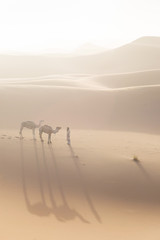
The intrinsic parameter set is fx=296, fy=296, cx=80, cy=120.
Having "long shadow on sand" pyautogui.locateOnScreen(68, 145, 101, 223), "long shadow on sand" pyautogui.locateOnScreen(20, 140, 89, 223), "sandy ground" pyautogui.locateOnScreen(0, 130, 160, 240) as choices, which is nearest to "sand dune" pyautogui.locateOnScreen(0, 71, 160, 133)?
"sandy ground" pyautogui.locateOnScreen(0, 130, 160, 240)

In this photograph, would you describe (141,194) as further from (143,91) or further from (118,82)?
(118,82)

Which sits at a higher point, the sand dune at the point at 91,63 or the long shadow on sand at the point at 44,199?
the sand dune at the point at 91,63

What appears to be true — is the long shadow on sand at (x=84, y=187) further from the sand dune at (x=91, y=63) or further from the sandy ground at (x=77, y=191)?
the sand dune at (x=91, y=63)

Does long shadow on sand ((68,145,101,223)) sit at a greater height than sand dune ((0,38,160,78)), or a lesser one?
lesser

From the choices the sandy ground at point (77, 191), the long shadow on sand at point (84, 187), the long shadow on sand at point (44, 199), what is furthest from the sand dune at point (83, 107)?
the long shadow on sand at point (44, 199)

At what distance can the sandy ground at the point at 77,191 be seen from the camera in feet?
19.6

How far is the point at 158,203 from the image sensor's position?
292 inches

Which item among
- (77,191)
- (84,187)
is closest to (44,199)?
(77,191)

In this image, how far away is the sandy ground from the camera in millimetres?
5977

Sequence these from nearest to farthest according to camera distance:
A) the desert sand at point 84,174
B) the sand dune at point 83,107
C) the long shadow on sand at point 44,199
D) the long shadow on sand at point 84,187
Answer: the desert sand at point 84,174 → the long shadow on sand at point 44,199 → the long shadow on sand at point 84,187 → the sand dune at point 83,107

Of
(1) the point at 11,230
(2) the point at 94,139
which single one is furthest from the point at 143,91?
(1) the point at 11,230

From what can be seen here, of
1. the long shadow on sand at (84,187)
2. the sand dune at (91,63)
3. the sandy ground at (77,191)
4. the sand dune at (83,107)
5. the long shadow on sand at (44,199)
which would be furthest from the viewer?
the sand dune at (91,63)

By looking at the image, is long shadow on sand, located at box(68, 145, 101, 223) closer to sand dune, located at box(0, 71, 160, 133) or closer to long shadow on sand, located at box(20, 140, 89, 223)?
long shadow on sand, located at box(20, 140, 89, 223)

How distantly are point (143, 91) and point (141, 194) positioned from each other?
49.1 feet
